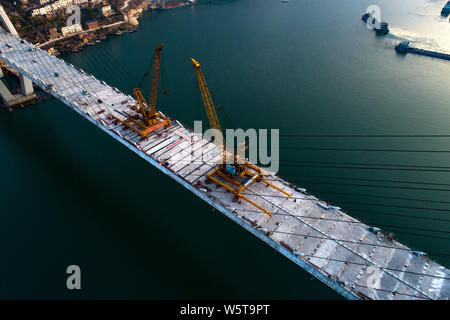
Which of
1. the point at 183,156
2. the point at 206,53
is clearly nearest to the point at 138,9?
the point at 206,53

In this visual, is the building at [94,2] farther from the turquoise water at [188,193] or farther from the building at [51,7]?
the turquoise water at [188,193]

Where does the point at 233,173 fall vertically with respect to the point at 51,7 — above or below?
below

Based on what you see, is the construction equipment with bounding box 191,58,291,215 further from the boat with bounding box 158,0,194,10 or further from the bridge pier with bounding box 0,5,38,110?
the boat with bounding box 158,0,194,10

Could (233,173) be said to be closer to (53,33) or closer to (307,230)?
(307,230)

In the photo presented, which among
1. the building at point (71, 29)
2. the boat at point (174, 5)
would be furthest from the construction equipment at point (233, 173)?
the boat at point (174, 5)

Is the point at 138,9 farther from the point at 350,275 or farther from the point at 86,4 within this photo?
the point at 350,275

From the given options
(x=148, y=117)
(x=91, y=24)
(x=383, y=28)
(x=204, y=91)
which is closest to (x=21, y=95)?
(x=148, y=117)
